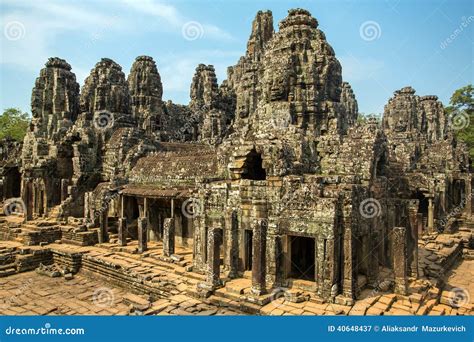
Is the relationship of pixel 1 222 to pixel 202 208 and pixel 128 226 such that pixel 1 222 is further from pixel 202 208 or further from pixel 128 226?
pixel 202 208

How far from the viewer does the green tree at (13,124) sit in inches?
1939

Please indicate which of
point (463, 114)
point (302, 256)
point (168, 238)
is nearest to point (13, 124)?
point (168, 238)

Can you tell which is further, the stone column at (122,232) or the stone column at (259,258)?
the stone column at (122,232)

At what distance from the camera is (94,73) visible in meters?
36.4

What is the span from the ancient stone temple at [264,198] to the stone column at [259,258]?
0.04 metres

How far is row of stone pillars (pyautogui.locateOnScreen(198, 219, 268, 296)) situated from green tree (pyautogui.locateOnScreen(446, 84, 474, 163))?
39640 millimetres

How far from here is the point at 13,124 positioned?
168 feet

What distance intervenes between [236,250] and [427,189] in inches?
646

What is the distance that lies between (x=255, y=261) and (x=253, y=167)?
4.10 metres

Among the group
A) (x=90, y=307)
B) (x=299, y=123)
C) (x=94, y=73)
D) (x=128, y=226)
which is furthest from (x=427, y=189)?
(x=94, y=73)

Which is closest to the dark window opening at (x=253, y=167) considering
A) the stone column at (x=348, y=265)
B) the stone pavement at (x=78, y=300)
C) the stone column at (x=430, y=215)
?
the stone column at (x=348, y=265)

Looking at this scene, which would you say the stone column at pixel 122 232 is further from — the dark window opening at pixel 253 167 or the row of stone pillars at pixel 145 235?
the dark window opening at pixel 253 167

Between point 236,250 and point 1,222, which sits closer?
point 236,250

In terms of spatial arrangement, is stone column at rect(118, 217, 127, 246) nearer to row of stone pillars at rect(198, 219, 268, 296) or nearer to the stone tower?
row of stone pillars at rect(198, 219, 268, 296)
